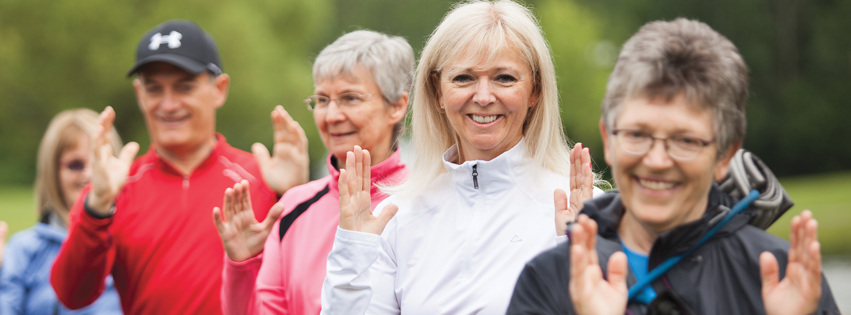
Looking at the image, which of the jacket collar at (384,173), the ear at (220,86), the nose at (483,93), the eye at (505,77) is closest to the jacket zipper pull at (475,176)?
the nose at (483,93)

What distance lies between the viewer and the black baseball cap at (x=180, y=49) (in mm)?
3977

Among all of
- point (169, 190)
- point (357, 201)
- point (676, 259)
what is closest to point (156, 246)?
point (169, 190)

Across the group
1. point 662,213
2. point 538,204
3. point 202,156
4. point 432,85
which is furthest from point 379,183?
point 662,213

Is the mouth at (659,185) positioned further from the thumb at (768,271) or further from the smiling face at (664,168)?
the thumb at (768,271)

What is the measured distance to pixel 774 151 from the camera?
3306 cm

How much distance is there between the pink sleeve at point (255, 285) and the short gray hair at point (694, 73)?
1808 millimetres

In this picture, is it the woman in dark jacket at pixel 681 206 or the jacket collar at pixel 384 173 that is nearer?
the woman in dark jacket at pixel 681 206

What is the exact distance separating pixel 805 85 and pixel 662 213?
115ft

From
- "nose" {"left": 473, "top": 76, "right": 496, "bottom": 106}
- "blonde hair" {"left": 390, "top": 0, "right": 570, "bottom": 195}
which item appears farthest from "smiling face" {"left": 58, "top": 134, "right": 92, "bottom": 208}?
"nose" {"left": 473, "top": 76, "right": 496, "bottom": 106}

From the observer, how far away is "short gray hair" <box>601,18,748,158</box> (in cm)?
191

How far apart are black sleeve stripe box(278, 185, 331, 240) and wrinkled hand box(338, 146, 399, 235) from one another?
70 centimetres

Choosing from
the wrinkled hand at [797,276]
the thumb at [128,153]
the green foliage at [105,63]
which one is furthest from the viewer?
the green foliage at [105,63]

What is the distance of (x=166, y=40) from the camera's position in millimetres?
4074

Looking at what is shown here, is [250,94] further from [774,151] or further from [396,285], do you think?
[774,151]
